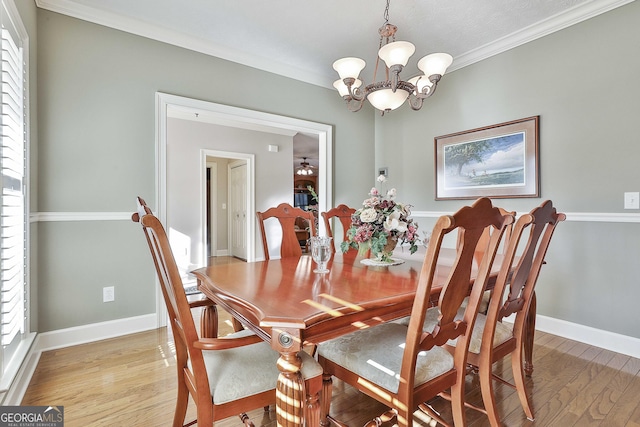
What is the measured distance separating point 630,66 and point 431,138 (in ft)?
5.39

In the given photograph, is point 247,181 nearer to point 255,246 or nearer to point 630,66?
point 255,246

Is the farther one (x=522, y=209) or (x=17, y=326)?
(x=522, y=209)

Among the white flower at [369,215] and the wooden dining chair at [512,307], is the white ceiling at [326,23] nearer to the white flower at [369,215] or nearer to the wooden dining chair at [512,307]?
the white flower at [369,215]

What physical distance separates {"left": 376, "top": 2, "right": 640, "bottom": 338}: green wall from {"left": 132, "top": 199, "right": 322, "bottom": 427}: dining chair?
8.16ft

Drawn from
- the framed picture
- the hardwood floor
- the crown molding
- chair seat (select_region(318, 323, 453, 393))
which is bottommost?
the hardwood floor

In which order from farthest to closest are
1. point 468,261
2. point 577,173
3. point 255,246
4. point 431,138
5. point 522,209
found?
1. point 255,246
2. point 431,138
3. point 522,209
4. point 577,173
5. point 468,261

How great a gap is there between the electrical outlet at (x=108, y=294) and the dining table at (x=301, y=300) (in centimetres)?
142

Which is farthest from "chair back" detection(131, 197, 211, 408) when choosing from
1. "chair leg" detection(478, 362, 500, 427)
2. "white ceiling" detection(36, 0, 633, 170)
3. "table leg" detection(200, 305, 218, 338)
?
"white ceiling" detection(36, 0, 633, 170)

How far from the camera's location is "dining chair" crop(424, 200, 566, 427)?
134cm

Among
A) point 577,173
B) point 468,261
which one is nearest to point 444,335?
point 468,261

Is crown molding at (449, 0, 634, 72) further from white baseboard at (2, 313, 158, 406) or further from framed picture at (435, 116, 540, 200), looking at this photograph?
white baseboard at (2, 313, 158, 406)

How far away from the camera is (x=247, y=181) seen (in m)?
5.79

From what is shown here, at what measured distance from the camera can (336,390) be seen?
5.96ft
